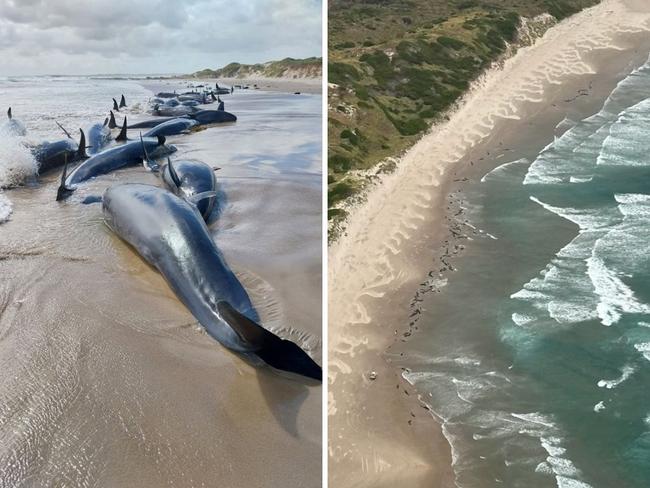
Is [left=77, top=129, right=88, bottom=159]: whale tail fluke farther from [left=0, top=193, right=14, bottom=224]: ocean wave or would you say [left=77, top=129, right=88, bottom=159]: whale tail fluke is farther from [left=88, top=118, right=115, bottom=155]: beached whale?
[left=0, top=193, right=14, bottom=224]: ocean wave

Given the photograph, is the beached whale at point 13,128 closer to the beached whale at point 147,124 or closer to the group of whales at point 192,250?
the group of whales at point 192,250

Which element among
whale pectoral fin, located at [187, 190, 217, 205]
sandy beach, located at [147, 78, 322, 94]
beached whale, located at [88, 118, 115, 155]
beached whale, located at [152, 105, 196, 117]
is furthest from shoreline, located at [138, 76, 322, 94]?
→ whale pectoral fin, located at [187, 190, 217, 205]

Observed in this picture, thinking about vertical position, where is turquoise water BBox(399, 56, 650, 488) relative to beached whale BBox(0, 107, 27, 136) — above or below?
below

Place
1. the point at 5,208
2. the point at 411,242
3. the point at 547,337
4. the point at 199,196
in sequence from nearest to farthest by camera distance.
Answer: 1. the point at 199,196
2. the point at 5,208
3. the point at 547,337
4. the point at 411,242

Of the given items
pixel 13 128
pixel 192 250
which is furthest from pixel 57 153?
pixel 192 250

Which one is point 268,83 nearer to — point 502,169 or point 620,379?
point 502,169

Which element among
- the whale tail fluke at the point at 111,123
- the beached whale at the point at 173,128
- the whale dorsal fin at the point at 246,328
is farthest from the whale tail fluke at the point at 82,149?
the whale dorsal fin at the point at 246,328
